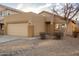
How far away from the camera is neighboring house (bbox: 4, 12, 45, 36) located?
10.2 feet

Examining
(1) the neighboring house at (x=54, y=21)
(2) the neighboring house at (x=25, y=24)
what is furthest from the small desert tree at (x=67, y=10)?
(2) the neighboring house at (x=25, y=24)

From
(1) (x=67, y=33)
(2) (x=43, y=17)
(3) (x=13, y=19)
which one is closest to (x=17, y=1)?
(3) (x=13, y=19)

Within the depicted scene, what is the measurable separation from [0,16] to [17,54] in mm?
833

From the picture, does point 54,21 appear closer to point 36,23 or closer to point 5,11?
point 36,23

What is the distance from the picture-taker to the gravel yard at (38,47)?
3.00 metres

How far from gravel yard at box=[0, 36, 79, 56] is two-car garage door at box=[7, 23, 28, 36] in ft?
0.41

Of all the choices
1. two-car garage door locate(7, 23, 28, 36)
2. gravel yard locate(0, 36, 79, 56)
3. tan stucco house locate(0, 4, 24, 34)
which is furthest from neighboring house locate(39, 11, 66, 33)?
tan stucco house locate(0, 4, 24, 34)

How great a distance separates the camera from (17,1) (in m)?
3.09

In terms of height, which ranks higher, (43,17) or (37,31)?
(43,17)

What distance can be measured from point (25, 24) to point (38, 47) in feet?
1.72

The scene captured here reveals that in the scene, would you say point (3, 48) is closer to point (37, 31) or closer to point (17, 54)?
point (17, 54)

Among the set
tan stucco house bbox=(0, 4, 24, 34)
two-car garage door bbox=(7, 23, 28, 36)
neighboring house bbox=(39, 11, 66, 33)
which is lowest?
two-car garage door bbox=(7, 23, 28, 36)

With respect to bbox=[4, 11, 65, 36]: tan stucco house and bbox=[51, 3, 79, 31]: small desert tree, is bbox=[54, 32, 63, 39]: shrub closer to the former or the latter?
bbox=[4, 11, 65, 36]: tan stucco house

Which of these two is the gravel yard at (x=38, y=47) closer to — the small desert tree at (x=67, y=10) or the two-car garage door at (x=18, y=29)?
the two-car garage door at (x=18, y=29)
